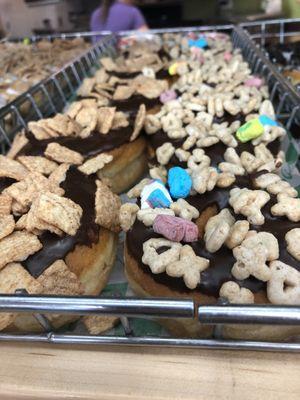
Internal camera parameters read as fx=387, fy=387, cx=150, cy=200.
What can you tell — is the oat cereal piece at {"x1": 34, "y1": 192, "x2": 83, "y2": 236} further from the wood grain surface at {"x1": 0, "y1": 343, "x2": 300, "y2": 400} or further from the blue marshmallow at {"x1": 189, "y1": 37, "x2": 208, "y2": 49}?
the blue marshmallow at {"x1": 189, "y1": 37, "x2": 208, "y2": 49}

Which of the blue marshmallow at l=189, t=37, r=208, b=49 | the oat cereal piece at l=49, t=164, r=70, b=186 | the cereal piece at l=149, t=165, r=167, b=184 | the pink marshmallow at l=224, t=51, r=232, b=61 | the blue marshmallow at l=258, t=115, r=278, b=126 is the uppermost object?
the blue marshmallow at l=189, t=37, r=208, b=49

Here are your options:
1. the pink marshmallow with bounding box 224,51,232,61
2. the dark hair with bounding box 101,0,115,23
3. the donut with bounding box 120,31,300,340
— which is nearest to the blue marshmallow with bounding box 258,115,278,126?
the donut with bounding box 120,31,300,340

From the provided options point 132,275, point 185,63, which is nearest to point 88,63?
point 185,63

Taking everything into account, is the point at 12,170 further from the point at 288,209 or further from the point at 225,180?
the point at 288,209

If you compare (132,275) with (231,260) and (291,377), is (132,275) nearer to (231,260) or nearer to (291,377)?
(231,260)

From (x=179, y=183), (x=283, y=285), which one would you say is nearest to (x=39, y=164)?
(x=179, y=183)

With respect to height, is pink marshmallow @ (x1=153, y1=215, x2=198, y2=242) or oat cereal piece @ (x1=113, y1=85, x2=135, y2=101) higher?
oat cereal piece @ (x1=113, y1=85, x2=135, y2=101)
